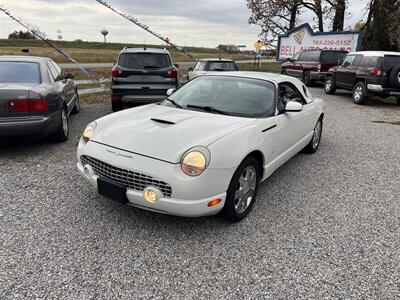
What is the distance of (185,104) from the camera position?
4.06 meters

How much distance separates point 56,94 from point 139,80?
2.63m

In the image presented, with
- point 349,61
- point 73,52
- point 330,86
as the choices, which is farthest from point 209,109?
point 73,52

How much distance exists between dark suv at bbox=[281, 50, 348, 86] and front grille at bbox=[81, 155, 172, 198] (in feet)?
47.5

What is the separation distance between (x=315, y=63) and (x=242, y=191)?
46.6ft

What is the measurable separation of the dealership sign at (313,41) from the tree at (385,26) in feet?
7.21

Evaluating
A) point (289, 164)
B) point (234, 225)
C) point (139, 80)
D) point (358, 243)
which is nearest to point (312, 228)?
point (358, 243)

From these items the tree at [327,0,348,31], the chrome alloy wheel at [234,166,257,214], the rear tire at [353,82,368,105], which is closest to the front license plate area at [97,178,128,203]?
the chrome alloy wheel at [234,166,257,214]

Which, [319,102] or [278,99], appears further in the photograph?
[319,102]

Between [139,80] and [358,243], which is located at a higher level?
[139,80]

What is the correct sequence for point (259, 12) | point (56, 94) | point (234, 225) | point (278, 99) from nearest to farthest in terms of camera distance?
point (234, 225) < point (278, 99) < point (56, 94) < point (259, 12)

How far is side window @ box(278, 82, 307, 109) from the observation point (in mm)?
4215

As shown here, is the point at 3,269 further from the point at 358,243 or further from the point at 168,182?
the point at 358,243

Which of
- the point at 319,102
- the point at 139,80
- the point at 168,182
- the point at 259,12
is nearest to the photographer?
the point at 168,182

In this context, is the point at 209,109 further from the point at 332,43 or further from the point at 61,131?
the point at 332,43
